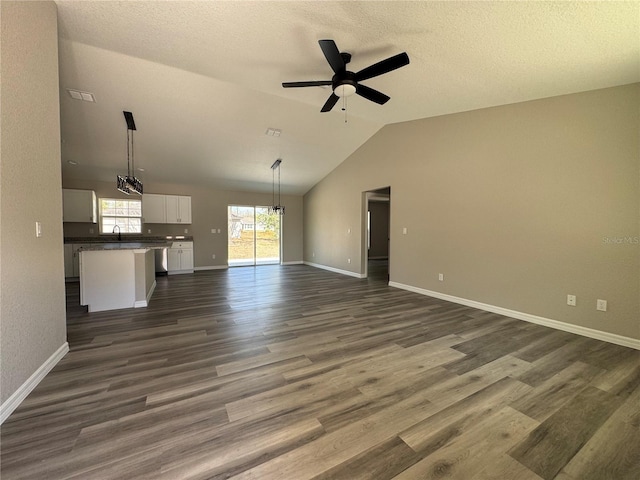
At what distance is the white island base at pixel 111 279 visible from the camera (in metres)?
3.60

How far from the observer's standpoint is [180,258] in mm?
7117

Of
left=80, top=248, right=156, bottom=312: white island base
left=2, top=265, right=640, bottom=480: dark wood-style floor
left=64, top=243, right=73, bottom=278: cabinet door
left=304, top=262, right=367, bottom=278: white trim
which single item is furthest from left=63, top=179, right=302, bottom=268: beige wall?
left=2, top=265, right=640, bottom=480: dark wood-style floor

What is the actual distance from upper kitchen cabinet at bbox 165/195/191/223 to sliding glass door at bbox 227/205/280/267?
1.20 metres

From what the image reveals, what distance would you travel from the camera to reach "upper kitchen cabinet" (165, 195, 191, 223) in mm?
7148

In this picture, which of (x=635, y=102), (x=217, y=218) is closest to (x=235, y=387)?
(x=635, y=102)

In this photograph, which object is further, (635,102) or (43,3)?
(635,102)

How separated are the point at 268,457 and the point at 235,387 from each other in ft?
2.34

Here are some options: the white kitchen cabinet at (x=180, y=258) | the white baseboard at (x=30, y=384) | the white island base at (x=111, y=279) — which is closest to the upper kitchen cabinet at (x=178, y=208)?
the white kitchen cabinet at (x=180, y=258)

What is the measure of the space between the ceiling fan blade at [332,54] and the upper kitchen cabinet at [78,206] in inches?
271

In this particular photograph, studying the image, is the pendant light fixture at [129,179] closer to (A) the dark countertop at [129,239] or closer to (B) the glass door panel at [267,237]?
(A) the dark countertop at [129,239]

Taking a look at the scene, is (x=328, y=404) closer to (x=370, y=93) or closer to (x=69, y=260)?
(x=370, y=93)

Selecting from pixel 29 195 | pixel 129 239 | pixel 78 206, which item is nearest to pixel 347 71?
pixel 29 195

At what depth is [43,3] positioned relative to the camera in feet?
6.93

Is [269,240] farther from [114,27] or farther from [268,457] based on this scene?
[268,457]
